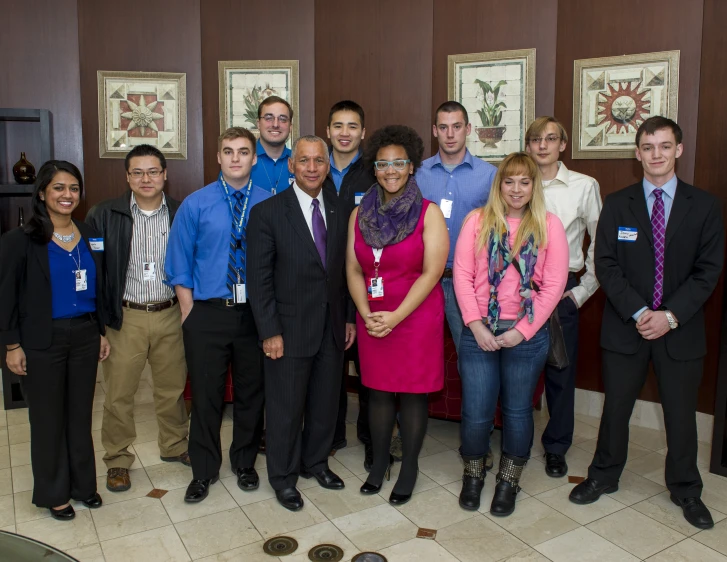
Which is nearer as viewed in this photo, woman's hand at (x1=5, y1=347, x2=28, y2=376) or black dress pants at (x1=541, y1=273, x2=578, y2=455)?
woman's hand at (x1=5, y1=347, x2=28, y2=376)

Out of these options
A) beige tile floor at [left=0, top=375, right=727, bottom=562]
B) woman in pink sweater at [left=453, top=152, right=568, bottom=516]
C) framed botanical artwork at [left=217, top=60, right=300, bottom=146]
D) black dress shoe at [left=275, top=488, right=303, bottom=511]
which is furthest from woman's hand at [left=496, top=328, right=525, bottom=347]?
framed botanical artwork at [left=217, top=60, right=300, bottom=146]

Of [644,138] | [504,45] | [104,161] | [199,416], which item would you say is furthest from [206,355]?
[504,45]

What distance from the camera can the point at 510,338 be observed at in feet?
9.42

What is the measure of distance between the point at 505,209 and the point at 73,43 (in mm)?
3826

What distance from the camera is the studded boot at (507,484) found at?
10.0ft

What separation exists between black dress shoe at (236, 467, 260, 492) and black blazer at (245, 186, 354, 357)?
2.53 ft

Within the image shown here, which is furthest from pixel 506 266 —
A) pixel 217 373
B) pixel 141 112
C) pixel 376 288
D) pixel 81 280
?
pixel 141 112

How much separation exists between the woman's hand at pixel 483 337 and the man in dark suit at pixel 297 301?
65 cm

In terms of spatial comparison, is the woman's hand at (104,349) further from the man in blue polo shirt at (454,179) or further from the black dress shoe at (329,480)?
the man in blue polo shirt at (454,179)

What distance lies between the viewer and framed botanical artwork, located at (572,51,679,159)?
13.2ft

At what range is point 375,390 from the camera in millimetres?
3121

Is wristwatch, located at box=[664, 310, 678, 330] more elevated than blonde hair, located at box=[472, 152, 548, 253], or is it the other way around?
blonde hair, located at box=[472, 152, 548, 253]

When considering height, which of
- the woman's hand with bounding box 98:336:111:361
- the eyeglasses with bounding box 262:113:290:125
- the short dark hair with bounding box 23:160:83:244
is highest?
the eyeglasses with bounding box 262:113:290:125

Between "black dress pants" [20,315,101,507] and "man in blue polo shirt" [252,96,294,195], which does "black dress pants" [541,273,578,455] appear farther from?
"black dress pants" [20,315,101,507]
